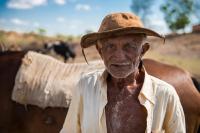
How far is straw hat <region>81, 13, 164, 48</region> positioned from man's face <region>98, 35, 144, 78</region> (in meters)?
0.06

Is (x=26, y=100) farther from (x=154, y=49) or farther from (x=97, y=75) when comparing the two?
(x=154, y=49)

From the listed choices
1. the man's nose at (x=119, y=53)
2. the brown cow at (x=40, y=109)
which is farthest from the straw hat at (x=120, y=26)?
the brown cow at (x=40, y=109)

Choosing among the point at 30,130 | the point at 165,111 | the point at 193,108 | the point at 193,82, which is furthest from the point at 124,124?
the point at 30,130

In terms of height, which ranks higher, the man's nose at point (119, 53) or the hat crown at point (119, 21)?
the hat crown at point (119, 21)

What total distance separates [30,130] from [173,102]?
336 centimetres

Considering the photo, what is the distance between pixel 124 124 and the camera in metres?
2.71

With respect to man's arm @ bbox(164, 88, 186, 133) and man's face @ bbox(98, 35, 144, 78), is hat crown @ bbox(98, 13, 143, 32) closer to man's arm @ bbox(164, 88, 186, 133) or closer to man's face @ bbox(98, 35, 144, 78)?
man's face @ bbox(98, 35, 144, 78)

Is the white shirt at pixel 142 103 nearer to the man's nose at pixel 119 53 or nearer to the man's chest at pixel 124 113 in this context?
the man's chest at pixel 124 113

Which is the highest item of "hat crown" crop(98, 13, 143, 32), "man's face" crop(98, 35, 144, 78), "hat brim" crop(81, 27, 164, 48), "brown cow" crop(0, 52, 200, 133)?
"hat crown" crop(98, 13, 143, 32)

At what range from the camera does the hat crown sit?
258 cm

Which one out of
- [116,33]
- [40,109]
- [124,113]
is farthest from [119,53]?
[40,109]

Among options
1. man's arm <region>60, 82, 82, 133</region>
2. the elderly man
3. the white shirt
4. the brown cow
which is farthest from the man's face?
the brown cow

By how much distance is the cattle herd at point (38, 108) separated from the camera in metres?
5.00

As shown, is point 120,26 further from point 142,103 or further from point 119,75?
point 142,103
